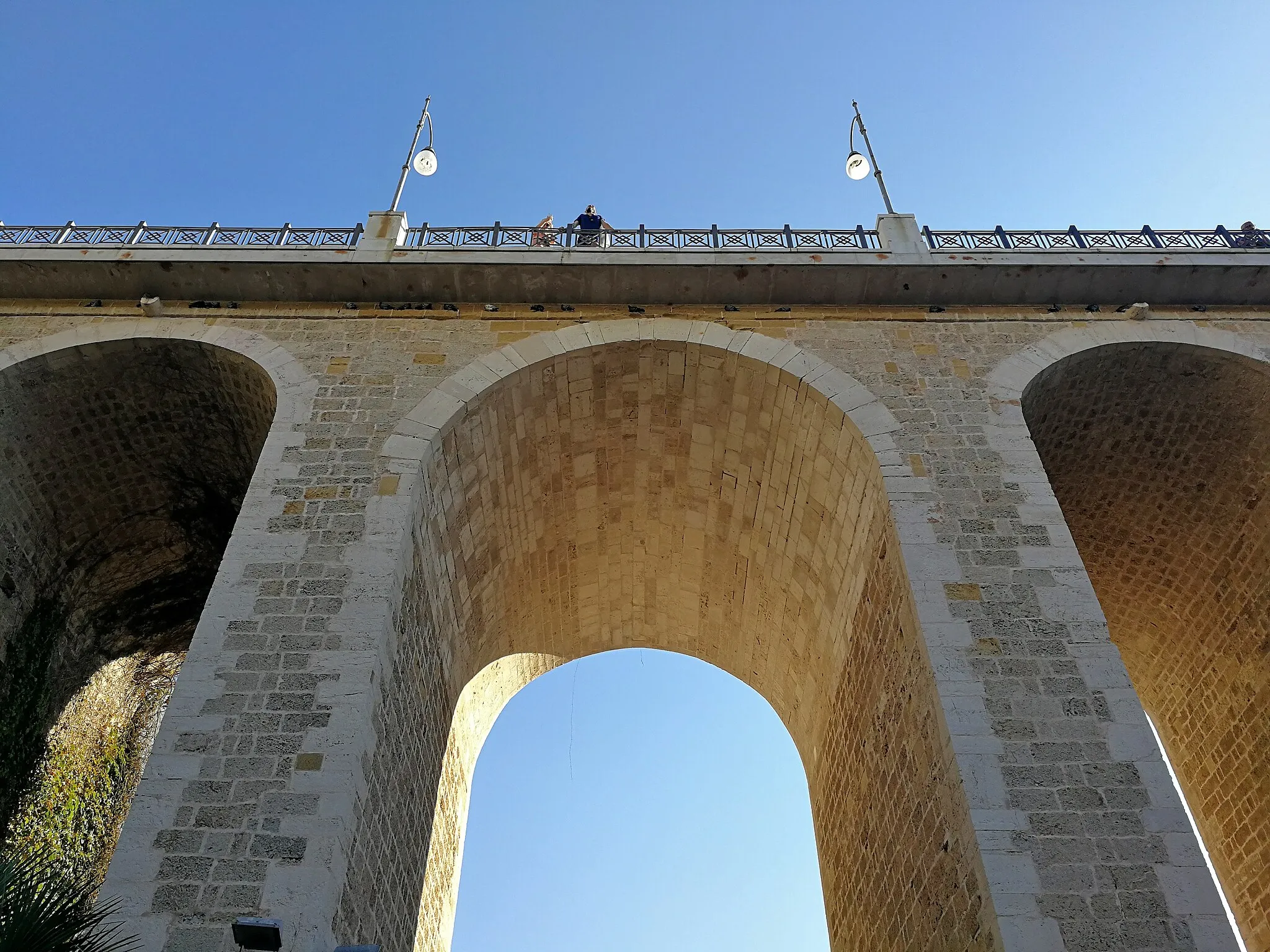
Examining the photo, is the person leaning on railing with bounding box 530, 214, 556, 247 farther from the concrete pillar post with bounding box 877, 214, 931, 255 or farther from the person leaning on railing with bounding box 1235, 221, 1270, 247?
the person leaning on railing with bounding box 1235, 221, 1270, 247

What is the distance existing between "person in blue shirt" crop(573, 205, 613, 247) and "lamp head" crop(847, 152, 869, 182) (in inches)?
153

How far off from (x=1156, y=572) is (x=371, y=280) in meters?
10.1

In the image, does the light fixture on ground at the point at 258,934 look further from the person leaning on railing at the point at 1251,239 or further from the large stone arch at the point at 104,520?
the person leaning on railing at the point at 1251,239

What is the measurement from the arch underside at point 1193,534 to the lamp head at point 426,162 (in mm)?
8806

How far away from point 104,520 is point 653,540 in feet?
21.6

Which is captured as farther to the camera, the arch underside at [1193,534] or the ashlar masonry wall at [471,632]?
the arch underside at [1193,534]

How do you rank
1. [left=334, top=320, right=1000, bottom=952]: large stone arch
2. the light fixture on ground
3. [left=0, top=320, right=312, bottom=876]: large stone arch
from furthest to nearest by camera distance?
[left=0, top=320, right=312, bottom=876]: large stone arch, [left=334, top=320, right=1000, bottom=952]: large stone arch, the light fixture on ground

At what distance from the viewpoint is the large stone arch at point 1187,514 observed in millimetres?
9742

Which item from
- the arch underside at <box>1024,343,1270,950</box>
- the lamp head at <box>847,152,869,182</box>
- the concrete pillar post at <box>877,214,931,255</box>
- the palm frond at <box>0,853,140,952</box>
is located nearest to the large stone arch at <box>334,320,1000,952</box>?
the concrete pillar post at <box>877,214,931,255</box>

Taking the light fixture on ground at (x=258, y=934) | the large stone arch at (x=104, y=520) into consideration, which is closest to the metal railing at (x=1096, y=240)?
the large stone arch at (x=104, y=520)

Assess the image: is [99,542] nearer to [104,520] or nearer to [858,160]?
[104,520]

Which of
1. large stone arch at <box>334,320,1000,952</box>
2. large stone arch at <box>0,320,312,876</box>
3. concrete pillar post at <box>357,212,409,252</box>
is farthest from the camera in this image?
concrete pillar post at <box>357,212,409,252</box>

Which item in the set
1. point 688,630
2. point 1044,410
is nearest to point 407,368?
point 688,630

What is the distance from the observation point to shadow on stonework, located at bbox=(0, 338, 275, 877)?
9.68 m
